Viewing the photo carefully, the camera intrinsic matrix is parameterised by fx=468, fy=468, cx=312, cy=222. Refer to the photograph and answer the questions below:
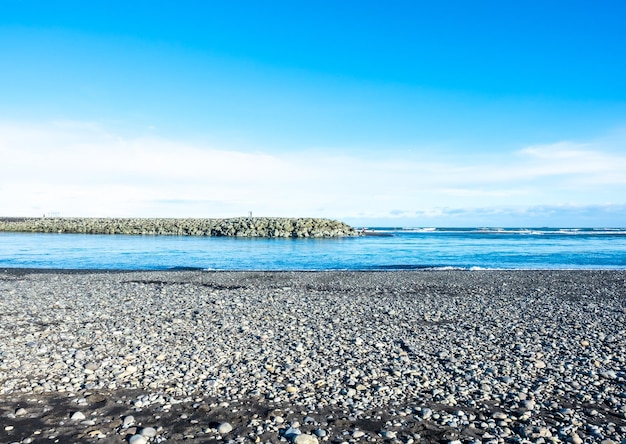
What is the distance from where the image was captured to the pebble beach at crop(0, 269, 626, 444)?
19.3 feet

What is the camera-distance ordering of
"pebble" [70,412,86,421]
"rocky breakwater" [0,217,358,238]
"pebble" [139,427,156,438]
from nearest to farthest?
"pebble" [139,427,156,438] → "pebble" [70,412,86,421] → "rocky breakwater" [0,217,358,238]

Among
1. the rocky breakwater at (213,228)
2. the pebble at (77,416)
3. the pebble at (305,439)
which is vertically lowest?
the pebble at (305,439)

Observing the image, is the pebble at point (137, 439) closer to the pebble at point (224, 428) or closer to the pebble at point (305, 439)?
the pebble at point (224, 428)

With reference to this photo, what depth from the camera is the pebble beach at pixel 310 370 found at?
19.3 feet

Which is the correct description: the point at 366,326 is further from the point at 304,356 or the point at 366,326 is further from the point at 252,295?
the point at 252,295

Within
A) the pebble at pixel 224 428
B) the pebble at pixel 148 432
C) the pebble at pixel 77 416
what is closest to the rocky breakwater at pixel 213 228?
the pebble at pixel 77 416

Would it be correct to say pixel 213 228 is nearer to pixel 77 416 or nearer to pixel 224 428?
pixel 77 416

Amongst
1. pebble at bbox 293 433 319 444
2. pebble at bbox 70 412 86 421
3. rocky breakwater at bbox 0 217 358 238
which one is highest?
rocky breakwater at bbox 0 217 358 238

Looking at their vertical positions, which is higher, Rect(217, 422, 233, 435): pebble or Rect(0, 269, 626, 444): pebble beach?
Rect(0, 269, 626, 444): pebble beach

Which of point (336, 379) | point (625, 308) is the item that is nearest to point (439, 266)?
point (625, 308)

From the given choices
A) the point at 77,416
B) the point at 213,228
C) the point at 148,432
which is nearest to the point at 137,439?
the point at 148,432

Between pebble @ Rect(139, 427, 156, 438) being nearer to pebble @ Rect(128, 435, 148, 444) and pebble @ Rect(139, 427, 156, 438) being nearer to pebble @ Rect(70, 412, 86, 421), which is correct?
pebble @ Rect(128, 435, 148, 444)

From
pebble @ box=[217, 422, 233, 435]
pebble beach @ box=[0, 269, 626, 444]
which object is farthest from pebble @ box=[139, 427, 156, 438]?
pebble @ box=[217, 422, 233, 435]

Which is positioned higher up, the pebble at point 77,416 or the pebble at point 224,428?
the pebble at point 77,416
